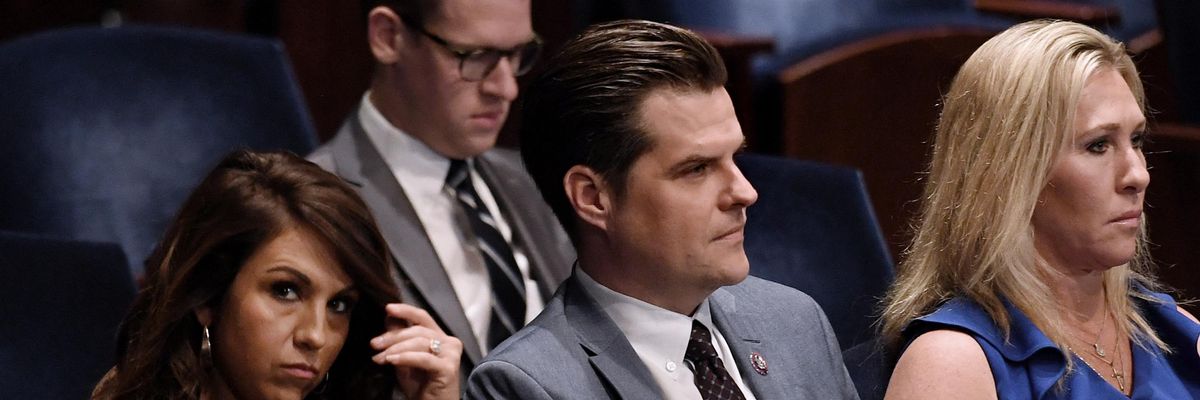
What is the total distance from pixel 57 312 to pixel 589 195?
1.48 feet

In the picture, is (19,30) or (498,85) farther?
(19,30)

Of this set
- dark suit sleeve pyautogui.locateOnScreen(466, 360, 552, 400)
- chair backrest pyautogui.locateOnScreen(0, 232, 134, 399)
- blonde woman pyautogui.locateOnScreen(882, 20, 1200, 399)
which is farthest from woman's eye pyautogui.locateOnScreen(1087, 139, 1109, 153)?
chair backrest pyautogui.locateOnScreen(0, 232, 134, 399)

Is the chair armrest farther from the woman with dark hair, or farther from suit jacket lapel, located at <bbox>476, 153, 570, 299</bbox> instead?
the woman with dark hair

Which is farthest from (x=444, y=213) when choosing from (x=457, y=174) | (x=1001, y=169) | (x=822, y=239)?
(x=1001, y=169)

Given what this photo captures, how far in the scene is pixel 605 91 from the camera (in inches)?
40.0

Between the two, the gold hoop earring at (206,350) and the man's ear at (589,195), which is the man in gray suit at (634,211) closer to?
the man's ear at (589,195)

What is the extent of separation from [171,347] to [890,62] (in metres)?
1.01

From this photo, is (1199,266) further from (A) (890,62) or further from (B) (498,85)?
(B) (498,85)

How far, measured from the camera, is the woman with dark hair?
107cm

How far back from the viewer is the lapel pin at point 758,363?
109 centimetres

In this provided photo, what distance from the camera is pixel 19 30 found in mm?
2064

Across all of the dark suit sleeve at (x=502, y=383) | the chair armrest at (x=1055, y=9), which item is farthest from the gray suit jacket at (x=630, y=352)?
the chair armrest at (x=1055, y=9)

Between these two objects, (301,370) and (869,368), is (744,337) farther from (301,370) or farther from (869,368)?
(301,370)

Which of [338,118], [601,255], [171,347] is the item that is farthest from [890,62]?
[171,347]
